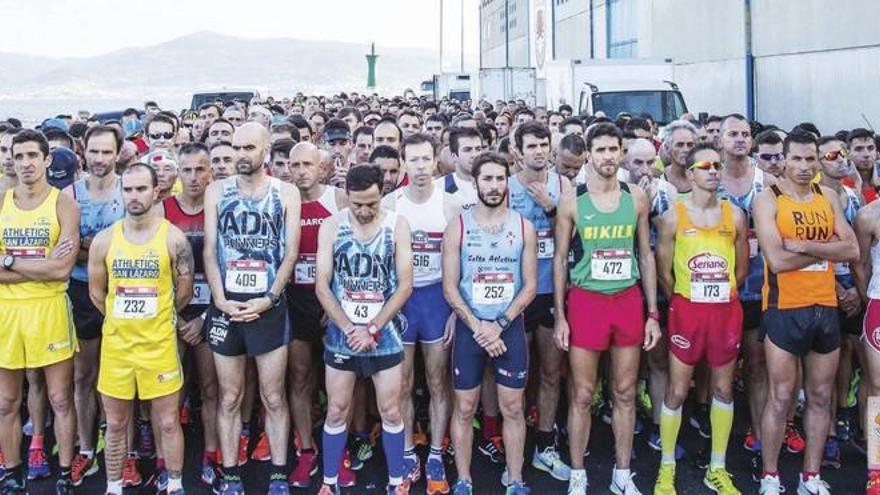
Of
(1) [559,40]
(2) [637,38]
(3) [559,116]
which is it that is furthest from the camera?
(1) [559,40]

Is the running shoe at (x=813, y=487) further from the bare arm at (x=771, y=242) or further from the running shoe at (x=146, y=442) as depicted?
the running shoe at (x=146, y=442)

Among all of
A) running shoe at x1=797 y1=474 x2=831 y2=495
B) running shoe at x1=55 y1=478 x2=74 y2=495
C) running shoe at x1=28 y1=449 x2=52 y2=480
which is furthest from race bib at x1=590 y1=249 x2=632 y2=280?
running shoe at x1=28 y1=449 x2=52 y2=480

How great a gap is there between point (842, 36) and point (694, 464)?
1275 centimetres

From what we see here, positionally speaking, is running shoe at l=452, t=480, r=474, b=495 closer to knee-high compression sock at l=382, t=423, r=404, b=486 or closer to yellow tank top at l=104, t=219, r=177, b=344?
knee-high compression sock at l=382, t=423, r=404, b=486

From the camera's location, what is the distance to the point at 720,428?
5.41m

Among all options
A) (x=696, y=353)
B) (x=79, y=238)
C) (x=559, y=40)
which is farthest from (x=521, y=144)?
(x=559, y=40)

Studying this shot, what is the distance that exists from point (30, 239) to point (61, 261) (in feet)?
0.82

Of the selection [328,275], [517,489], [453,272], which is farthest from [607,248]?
[328,275]

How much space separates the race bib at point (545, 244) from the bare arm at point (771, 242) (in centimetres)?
128

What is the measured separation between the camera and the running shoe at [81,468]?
18.4 ft

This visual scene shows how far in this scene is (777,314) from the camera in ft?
17.0

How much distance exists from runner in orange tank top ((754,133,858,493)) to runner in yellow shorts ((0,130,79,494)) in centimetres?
411

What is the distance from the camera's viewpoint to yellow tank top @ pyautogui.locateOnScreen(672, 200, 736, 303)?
5.25 m

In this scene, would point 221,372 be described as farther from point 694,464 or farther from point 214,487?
point 694,464
